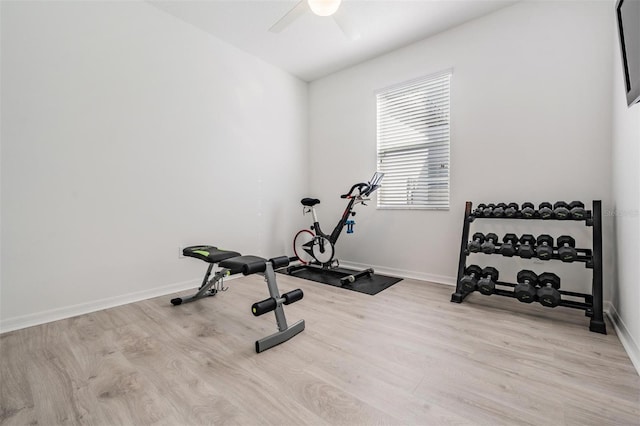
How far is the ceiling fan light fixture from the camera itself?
194 centimetres

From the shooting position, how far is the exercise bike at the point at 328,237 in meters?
3.43

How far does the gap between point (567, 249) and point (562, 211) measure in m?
0.29

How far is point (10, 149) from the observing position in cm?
200

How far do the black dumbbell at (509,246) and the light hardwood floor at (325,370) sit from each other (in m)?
0.47

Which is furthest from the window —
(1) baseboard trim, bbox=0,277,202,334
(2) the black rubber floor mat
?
(1) baseboard trim, bbox=0,277,202,334

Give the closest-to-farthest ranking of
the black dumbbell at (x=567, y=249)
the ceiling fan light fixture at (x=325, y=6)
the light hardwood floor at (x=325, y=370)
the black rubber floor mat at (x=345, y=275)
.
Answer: the light hardwood floor at (x=325, y=370)
the ceiling fan light fixture at (x=325, y=6)
the black dumbbell at (x=567, y=249)
the black rubber floor mat at (x=345, y=275)

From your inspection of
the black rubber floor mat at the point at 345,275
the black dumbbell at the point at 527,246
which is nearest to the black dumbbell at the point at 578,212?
the black dumbbell at the point at 527,246

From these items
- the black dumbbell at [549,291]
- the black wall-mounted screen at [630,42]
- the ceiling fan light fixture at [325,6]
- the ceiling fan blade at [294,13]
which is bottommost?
the black dumbbell at [549,291]

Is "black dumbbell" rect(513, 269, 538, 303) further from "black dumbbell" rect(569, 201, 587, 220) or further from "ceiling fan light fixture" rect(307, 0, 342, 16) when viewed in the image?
"ceiling fan light fixture" rect(307, 0, 342, 16)

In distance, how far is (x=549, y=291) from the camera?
2.01 metres

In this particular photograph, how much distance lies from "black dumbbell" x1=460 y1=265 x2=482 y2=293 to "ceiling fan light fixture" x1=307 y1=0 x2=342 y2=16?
2314mm

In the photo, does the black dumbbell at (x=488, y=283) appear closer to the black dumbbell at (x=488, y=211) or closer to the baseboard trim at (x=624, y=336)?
the black dumbbell at (x=488, y=211)

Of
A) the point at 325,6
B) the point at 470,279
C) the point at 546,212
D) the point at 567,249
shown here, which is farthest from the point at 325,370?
the point at 325,6

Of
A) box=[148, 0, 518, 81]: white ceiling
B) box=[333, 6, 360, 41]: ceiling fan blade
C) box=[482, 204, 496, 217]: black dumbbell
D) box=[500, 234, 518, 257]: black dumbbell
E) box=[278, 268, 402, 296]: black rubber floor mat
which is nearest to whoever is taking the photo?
box=[333, 6, 360, 41]: ceiling fan blade
